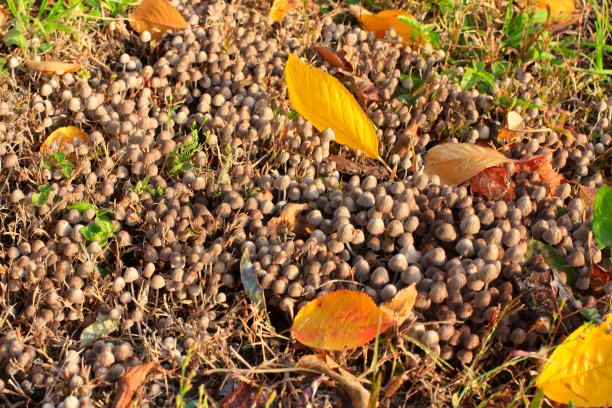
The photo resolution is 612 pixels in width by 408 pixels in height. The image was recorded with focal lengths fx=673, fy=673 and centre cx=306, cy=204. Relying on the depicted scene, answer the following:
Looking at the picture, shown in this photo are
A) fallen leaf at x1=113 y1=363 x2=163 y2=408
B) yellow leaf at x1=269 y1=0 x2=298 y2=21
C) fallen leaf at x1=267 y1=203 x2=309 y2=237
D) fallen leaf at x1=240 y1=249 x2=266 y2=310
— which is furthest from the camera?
yellow leaf at x1=269 y1=0 x2=298 y2=21

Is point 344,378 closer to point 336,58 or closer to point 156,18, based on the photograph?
point 336,58

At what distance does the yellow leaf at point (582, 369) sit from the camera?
2104 millimetres

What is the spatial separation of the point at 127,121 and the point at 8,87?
63cm

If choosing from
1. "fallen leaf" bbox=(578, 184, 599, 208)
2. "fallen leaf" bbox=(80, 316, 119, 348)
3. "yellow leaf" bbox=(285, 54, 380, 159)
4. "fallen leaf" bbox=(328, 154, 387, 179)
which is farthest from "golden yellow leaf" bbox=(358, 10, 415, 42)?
"fallen leaf" bbox=(80, 316, 119, 348)

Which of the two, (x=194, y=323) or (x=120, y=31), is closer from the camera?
(x=194, y=323)

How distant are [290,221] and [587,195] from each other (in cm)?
124

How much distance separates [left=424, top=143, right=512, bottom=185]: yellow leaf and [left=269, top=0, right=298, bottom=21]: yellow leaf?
45.3 inches

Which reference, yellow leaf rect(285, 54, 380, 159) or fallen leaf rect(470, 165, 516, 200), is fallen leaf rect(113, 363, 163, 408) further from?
fallen leaf rect(470, 165, 516, 200)

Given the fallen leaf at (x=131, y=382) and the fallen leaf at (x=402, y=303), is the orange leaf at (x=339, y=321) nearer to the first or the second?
the fallen leaf at (x=402, y=303)

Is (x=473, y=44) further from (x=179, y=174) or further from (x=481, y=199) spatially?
(x=179, y=174)

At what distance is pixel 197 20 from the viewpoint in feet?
11.0

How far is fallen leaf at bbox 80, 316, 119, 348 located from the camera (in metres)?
2.24

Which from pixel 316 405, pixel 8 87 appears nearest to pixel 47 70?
pixel 8 87

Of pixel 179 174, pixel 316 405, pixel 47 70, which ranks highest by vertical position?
pixel 47 70
